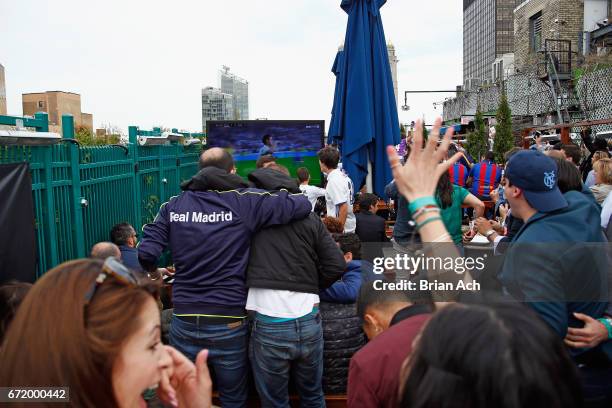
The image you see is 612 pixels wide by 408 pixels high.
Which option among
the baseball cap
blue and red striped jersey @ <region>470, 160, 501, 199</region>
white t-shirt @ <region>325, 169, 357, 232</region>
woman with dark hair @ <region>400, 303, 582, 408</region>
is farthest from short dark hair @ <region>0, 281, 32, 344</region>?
blue and red striped jersey @ <region>470, 160, 501, 199</region>

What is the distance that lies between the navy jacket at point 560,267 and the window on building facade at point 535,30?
36.3m

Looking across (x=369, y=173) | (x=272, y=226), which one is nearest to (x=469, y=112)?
(x=369, y=173)

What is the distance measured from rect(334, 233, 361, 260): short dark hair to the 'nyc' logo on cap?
226 cm

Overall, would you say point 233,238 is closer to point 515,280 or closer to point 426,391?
point 515,280

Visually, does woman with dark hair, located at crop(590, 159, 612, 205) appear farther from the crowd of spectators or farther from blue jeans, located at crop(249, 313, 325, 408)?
blue jeans, located at crop(249, 313, 325, 408)

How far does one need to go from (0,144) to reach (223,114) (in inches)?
1149

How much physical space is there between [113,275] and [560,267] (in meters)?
1.75

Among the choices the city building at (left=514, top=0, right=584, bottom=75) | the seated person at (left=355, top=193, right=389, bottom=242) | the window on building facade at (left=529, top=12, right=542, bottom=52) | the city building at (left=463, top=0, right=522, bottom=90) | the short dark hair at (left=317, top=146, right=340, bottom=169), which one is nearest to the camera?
the short dark hair at (left=317, top=146, right=340, bottom=169)

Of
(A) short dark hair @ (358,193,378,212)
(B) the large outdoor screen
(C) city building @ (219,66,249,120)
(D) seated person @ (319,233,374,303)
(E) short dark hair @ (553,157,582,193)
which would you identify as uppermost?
(C) city building @ (219,66,249,120)

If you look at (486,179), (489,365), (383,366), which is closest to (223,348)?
(383,366)

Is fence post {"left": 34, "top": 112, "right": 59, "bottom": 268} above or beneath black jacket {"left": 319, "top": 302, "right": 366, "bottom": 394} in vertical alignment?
above

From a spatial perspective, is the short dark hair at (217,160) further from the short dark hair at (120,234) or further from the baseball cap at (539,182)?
the short dark hair at (120,234)

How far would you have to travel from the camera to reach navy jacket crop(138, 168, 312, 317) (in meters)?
3.17

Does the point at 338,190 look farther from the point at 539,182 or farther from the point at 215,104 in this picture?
the point at 215,104
